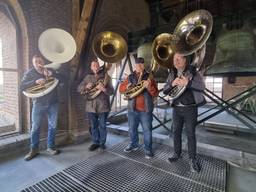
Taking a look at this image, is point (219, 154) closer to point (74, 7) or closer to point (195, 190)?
point (195, 190)

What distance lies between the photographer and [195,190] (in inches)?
69.5

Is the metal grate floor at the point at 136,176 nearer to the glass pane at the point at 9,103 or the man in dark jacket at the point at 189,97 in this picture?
the man in dark jacket at the point at 189,97

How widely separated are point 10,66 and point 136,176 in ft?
8.26

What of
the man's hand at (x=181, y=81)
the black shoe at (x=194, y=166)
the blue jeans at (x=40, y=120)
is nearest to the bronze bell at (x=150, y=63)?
the man's hand at (x=181, y=81)

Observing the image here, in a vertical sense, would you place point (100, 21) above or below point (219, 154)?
above

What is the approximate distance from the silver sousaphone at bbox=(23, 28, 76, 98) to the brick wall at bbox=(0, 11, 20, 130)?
0.58 meters

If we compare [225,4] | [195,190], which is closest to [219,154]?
[195,190]

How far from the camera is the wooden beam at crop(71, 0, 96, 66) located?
8.58 feet

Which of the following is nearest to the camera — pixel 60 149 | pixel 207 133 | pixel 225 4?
pixel 60 149

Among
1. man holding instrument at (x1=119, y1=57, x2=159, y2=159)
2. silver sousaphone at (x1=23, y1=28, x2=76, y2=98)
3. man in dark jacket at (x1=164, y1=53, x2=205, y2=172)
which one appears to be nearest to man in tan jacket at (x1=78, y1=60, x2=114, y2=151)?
man holding instrument at (x1=119, y1=57, x2=159, y2=159)

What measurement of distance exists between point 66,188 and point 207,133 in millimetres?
3496

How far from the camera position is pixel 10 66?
2854mm

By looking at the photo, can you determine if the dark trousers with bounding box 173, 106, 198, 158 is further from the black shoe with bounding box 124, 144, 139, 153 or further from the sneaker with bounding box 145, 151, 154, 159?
the black shoe with bounding box 124, 144, 139, 153

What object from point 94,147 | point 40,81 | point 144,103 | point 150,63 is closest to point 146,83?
point 144,103
